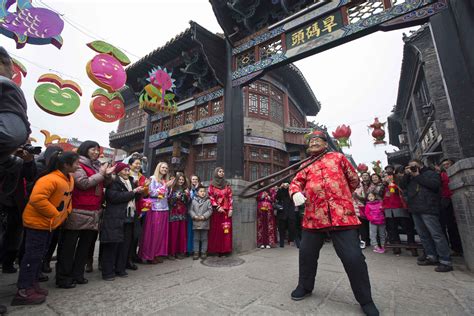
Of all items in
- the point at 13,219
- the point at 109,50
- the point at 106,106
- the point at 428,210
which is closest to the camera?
the point at 13,219

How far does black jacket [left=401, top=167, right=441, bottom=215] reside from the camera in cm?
364

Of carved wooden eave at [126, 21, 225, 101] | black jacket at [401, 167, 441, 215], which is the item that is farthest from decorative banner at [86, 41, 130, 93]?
black jacket at [401, 167, 441, 215]

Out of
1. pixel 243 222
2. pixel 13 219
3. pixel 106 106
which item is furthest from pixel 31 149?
pixel 106 106

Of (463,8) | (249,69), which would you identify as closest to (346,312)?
(463,8)

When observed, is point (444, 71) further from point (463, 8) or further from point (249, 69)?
point (249, 69)

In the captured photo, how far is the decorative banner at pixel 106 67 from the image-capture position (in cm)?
598

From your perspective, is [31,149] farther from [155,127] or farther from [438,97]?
[438,97]

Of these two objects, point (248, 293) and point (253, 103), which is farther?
point (253, 103)

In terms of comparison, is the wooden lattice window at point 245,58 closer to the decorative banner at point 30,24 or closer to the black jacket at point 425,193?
the decorative banner at point 30,24

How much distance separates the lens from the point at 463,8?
11.4 ft

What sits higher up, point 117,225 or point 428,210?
point 428,210

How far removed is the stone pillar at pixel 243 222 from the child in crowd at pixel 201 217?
774 mm

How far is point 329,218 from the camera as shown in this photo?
2.18m

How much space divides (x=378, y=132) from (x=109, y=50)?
48.2 ft
